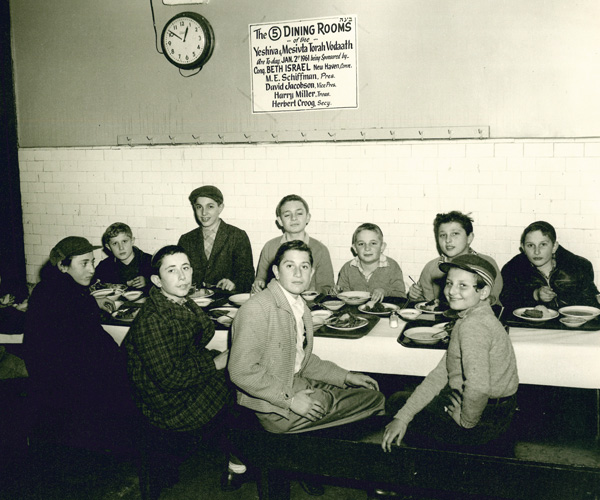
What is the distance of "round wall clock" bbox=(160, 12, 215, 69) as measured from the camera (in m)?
6.18

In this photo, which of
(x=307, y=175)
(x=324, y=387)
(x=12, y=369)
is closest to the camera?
(x=324, y=387)

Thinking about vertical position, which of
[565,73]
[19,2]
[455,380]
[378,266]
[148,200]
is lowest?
[455,380]

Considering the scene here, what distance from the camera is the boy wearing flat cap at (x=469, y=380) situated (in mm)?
2740

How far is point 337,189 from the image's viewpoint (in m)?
6.14

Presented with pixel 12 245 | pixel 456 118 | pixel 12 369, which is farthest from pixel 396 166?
pixel 12 245

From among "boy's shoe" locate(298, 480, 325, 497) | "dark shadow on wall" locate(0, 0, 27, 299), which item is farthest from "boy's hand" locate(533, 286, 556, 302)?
"dark shadow on wall" locate(0, 0, 27, 299)

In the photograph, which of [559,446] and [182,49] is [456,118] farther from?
[559,446]

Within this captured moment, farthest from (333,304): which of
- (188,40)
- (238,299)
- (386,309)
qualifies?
(188,40)

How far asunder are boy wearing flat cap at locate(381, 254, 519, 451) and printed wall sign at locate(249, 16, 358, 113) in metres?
3.50

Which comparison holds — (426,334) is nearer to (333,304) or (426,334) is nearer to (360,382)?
(360,382)

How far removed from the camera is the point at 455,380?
2949 millimetres

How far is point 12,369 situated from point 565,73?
5.32 metres

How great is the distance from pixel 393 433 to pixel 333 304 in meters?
1.54

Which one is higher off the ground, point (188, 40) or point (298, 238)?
point (188, 40)
